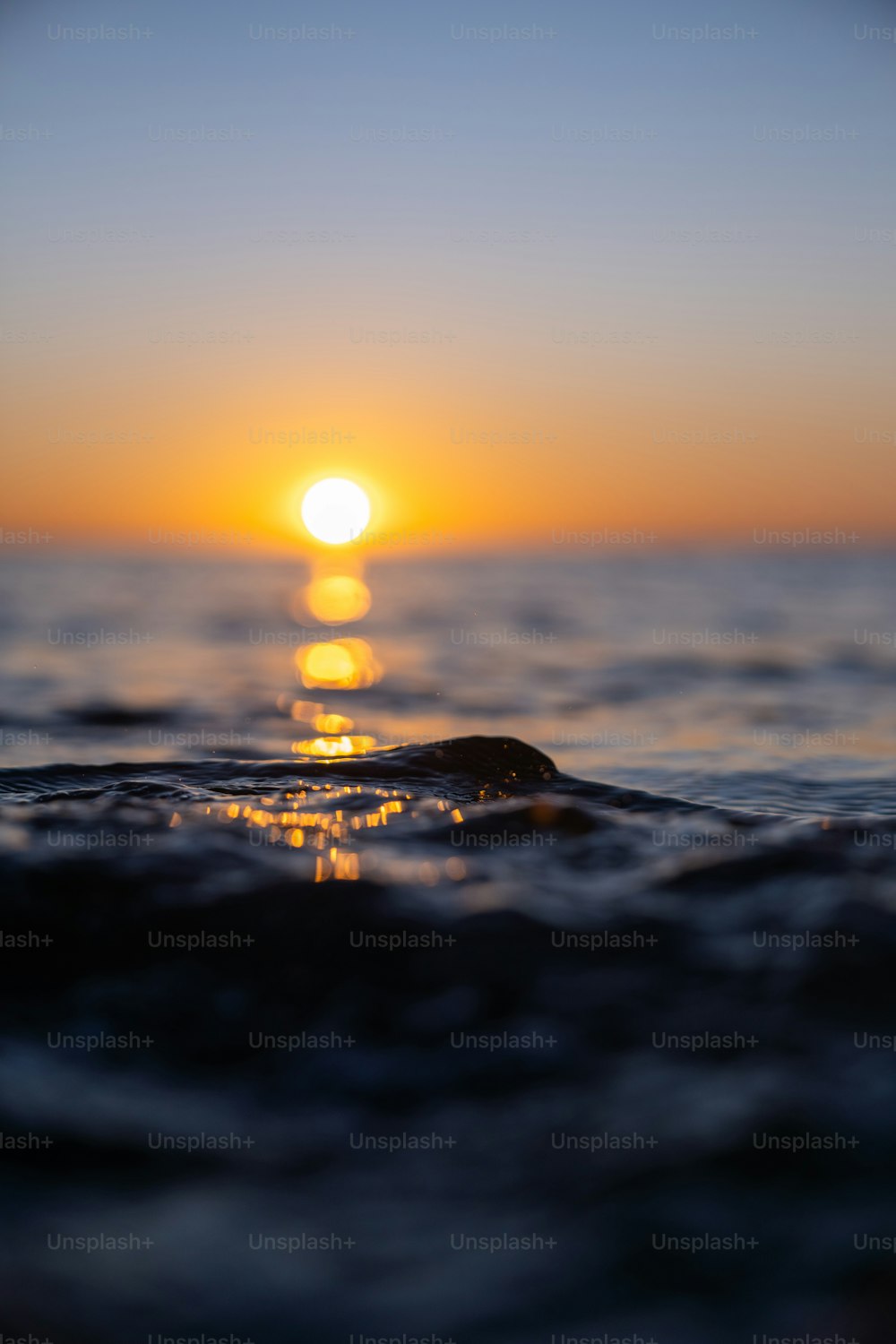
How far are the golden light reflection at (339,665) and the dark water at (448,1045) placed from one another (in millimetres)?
7241

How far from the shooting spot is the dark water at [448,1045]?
8.79ft

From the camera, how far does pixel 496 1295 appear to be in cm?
265

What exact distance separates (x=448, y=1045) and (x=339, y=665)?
14.8 metres

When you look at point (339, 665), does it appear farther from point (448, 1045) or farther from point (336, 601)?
point (336, 601)

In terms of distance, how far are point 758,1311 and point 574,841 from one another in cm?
339

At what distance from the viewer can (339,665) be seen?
60.3 ft

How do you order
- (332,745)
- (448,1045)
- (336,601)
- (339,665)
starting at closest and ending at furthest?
1. (448,1045)
2. (332,745)
3. (339,665)
4. (336,601)

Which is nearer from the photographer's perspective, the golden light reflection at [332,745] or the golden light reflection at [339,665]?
the golden light reflection at [332,745]

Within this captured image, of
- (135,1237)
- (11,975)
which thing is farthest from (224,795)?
(135,1237)

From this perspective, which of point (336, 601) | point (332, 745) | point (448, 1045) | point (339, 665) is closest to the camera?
point (448, 1045)

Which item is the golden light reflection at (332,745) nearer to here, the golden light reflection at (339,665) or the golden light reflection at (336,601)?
the golden light reflection at (339,665)

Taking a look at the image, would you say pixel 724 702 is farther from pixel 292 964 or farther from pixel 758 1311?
pixel 758 1311

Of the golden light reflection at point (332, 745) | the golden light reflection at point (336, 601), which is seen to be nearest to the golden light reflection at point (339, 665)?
the golden light reflection at point (332, 745)

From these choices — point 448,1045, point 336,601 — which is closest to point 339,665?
point 448,1045
